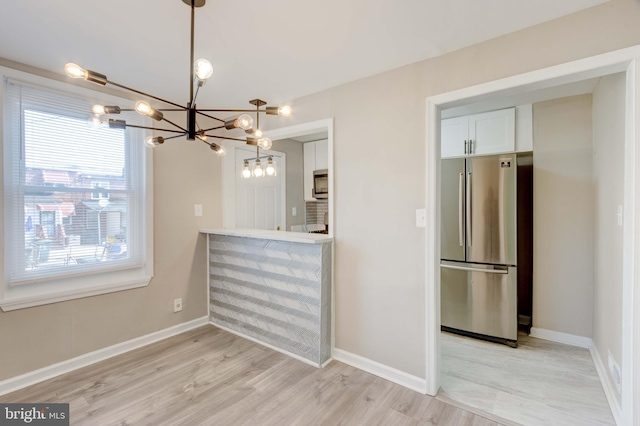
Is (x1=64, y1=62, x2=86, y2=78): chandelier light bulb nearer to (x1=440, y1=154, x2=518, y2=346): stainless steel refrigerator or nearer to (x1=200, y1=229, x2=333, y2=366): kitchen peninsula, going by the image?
(x1=200, y1=229, x2=333, y2=366): kitchen peninsula

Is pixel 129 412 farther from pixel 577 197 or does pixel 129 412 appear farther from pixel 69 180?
pixel 577 197

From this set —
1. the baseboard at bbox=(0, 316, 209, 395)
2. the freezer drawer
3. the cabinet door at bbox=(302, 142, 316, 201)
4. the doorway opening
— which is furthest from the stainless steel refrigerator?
the baseboard at bbox=(0, 316, 209, 395)

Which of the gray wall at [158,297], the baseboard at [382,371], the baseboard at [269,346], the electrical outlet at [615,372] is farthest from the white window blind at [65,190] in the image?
the electrical outlet at [615,372]

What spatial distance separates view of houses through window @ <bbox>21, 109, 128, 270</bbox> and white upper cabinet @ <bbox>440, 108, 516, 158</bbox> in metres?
3.19

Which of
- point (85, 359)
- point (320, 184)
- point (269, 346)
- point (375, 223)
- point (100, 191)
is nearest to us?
point (375, 223)

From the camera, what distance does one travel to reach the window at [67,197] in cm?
220

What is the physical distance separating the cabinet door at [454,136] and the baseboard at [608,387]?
214 cm

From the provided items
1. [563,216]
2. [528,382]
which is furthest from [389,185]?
[563,216]

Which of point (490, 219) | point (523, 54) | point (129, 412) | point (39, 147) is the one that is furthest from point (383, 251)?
point (39, 147)

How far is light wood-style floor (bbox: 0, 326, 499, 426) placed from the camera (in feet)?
6.19

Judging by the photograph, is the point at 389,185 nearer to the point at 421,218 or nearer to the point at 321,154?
the point at 421,218

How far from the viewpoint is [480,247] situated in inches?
118

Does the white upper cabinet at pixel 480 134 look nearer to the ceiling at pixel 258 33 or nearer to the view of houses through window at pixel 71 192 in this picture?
the ceiling at pixel 258 33

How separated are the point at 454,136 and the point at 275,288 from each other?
2.53 m
